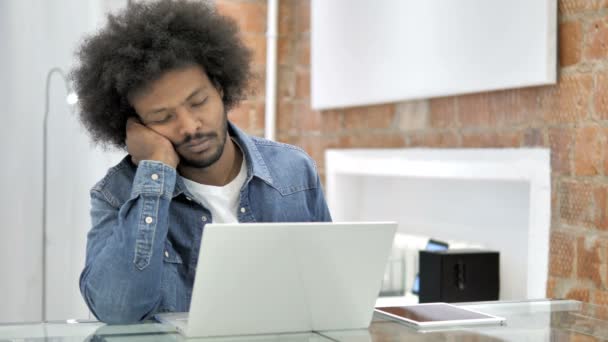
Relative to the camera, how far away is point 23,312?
248 cm

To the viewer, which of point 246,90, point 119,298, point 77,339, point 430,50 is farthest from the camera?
point 430,50

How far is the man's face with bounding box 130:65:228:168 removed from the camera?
1693 millimetres

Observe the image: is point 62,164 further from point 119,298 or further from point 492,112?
point 492,112

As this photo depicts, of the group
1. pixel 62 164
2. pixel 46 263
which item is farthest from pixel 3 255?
pixel 62 164

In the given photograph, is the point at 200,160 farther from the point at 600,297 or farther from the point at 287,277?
the point at 600,297

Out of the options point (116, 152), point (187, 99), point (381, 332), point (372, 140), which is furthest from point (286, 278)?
point (372, 140)

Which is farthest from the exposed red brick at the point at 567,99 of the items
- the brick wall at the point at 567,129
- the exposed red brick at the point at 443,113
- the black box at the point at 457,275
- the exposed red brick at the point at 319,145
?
the exposed red brick at the point at 319,145

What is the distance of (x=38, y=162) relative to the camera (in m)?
2.48

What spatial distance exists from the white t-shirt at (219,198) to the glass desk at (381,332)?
0.51m

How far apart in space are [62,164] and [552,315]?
63.5 inches

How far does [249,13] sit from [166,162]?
209cm

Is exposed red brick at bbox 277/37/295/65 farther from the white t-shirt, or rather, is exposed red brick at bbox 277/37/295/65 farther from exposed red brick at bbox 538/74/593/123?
the white t-shirt

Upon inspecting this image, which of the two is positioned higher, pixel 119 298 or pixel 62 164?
pixel 62 164

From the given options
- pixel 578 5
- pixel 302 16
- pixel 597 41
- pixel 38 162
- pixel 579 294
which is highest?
pixel 302 16
